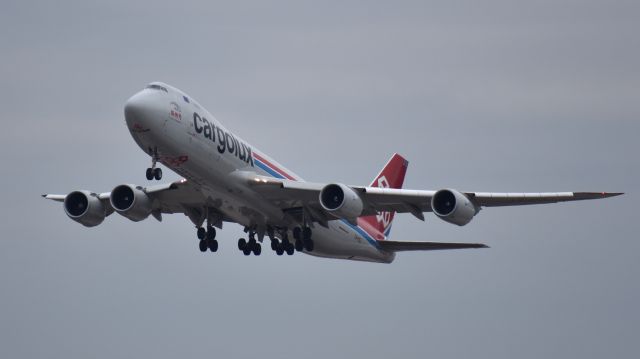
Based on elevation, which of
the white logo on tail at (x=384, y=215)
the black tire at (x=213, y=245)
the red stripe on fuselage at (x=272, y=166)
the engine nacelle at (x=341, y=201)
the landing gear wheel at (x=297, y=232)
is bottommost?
the black tire at (x=213, y=245)

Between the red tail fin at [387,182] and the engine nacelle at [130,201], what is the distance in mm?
12608

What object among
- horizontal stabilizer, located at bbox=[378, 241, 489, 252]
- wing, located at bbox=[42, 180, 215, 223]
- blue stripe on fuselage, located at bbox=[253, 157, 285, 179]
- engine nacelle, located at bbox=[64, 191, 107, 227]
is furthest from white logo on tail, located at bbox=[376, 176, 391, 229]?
engine nacelle, located at bbox=[64, 191, 107, 227]

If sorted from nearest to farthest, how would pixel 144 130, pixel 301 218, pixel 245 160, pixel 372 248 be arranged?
pixel 144 130
pixel 245 160
pixel 301 218
pixel 372 248

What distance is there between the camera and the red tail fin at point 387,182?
62344 millimetres

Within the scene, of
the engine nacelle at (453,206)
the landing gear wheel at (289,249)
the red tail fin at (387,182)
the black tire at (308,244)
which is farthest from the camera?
the red tail fin at (387,182)

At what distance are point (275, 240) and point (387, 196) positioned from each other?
23.4 feet

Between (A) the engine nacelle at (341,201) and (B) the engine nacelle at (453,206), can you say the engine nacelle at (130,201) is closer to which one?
(A) the engine nacelle at (341,201)

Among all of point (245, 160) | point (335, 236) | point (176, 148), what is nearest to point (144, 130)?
point (176, 148)

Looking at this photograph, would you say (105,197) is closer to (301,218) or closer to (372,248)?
(301,218)

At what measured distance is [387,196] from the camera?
51.8 metres

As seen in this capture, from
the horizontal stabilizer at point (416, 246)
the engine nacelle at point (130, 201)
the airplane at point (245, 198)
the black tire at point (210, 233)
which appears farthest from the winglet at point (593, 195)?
the engine nacelle at point (130, 201)

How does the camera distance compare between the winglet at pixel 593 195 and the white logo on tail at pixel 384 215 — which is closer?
the winglet at pixel 593 195

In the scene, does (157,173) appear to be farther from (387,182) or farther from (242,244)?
(387,182)

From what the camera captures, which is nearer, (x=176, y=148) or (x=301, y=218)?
(x=176, y=148)
